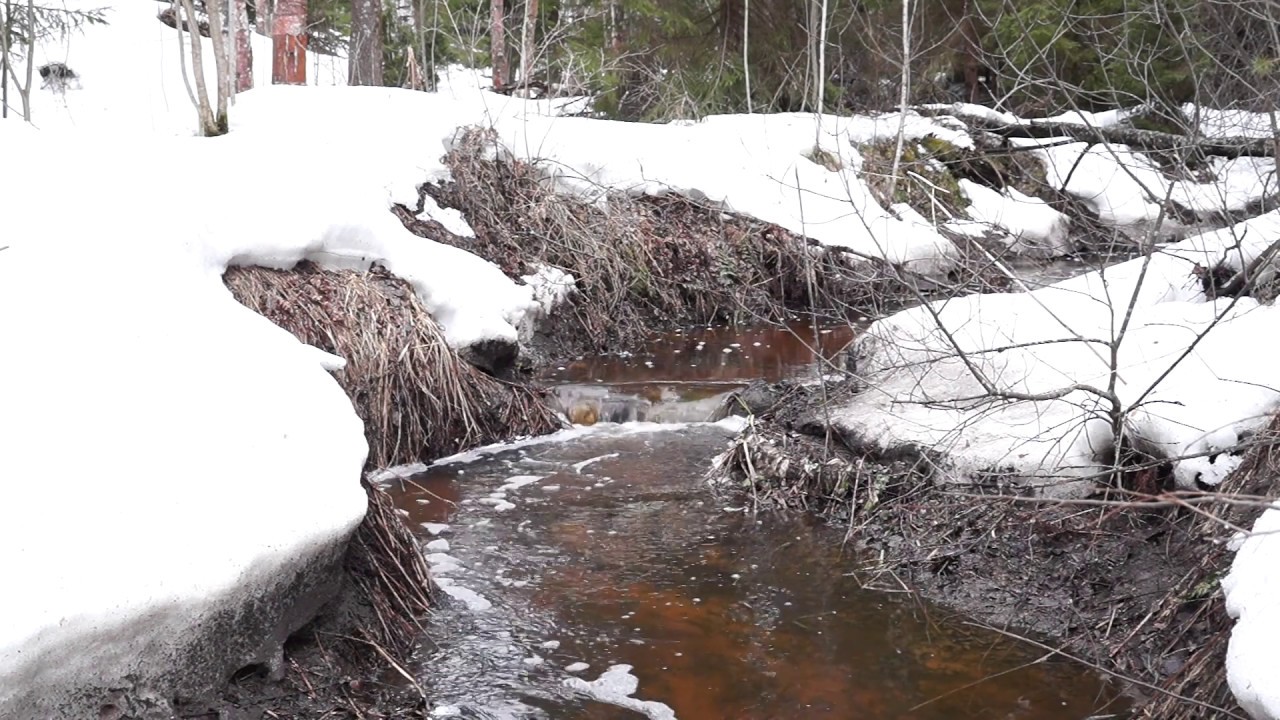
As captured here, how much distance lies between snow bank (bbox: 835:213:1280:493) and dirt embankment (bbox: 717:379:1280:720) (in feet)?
0.54

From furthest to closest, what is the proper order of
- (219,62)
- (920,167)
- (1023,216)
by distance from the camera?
(920,167) → (1023,216) → (219,62)

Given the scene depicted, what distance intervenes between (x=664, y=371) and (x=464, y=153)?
8.98 feet

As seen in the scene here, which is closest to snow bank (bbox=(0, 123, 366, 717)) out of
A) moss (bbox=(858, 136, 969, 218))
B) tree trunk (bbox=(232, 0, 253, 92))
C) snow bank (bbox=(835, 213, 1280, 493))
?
snow bank (bbox=(835, 213, 1280, 493))

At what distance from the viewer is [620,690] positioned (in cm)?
421

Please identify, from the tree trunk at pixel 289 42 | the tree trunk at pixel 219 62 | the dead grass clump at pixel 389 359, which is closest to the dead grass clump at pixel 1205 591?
the dead grass clump at pixel 389 359

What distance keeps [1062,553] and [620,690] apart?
2.03m

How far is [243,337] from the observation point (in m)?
4.57

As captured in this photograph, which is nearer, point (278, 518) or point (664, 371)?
point (278, 518)

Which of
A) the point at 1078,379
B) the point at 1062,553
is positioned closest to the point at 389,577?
the point at 1062,553

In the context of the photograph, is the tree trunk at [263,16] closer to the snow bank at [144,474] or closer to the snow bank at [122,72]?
the snow bank at [122,72]

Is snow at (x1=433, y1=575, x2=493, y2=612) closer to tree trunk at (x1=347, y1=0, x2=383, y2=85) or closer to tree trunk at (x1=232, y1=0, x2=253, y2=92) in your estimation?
tree trunk at (x1=347, y1=0, x2=383, y2=85)

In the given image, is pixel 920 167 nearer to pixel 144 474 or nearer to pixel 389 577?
pixel 389 577

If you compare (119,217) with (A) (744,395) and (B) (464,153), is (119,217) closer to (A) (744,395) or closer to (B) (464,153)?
(A) (744,395)

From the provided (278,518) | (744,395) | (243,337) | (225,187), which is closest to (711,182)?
(744,395)
